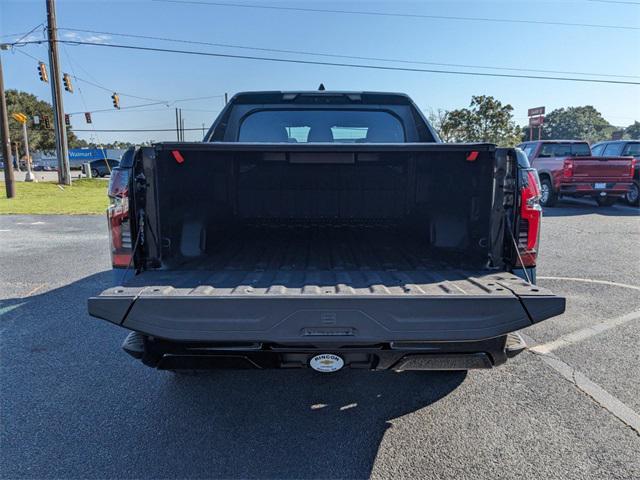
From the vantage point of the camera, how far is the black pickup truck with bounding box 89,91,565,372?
2.13 meters

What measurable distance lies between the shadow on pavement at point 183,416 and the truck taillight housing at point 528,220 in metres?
1.15

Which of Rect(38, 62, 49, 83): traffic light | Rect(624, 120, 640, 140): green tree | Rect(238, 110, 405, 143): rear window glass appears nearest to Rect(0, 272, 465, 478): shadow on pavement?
Rect(238, 110, 405, 143): rear window glass

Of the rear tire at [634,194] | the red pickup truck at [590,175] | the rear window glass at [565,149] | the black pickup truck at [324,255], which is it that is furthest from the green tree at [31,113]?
the black pickup truck at [324,255]

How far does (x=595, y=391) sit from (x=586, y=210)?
495 inches

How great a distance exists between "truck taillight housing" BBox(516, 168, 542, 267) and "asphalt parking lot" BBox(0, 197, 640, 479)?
3.39 ft

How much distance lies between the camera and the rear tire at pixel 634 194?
14.2 m

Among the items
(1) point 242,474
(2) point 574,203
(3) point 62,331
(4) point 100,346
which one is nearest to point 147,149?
(1) point 242,474

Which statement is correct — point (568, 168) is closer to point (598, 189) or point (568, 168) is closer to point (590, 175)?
point (590, 175)

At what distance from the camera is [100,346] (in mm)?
3949

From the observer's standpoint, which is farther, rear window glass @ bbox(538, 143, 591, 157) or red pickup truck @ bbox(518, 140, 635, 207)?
rear window glass @ bbox(538, 143, 591, 157)

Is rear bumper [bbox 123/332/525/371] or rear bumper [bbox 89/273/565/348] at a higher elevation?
rear bumper [bbox 89/273/565/348]

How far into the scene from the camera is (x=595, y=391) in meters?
3.19

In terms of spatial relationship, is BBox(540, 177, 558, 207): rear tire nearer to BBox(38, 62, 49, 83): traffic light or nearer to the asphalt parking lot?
the asphalt parking lot

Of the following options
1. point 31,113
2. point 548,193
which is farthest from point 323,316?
point 31,113
